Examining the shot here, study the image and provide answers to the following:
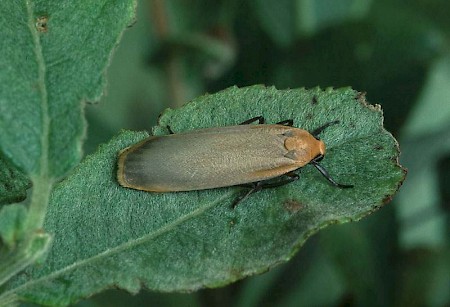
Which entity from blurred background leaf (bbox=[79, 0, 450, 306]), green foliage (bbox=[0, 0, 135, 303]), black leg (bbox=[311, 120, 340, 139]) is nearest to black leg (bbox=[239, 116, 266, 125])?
black leg (bbox=[311, 120, 340, 139])

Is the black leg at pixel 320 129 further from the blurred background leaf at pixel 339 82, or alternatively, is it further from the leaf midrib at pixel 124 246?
the blurred background leaf at pixel 339 82

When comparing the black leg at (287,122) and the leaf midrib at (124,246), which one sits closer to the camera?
the leaf midrib at (124,246)

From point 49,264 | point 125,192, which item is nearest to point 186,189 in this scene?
point 125,192

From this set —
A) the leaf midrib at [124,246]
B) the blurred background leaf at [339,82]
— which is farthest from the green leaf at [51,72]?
the blurred background leaf at [339,82]

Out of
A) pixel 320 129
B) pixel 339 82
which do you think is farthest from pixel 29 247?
pixel 339 82

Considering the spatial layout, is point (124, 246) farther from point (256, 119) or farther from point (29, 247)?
point (256, 119)

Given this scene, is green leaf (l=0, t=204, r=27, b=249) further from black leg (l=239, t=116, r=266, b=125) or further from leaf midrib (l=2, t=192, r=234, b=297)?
black leg (l=239, t=116, r=266, b=125)
